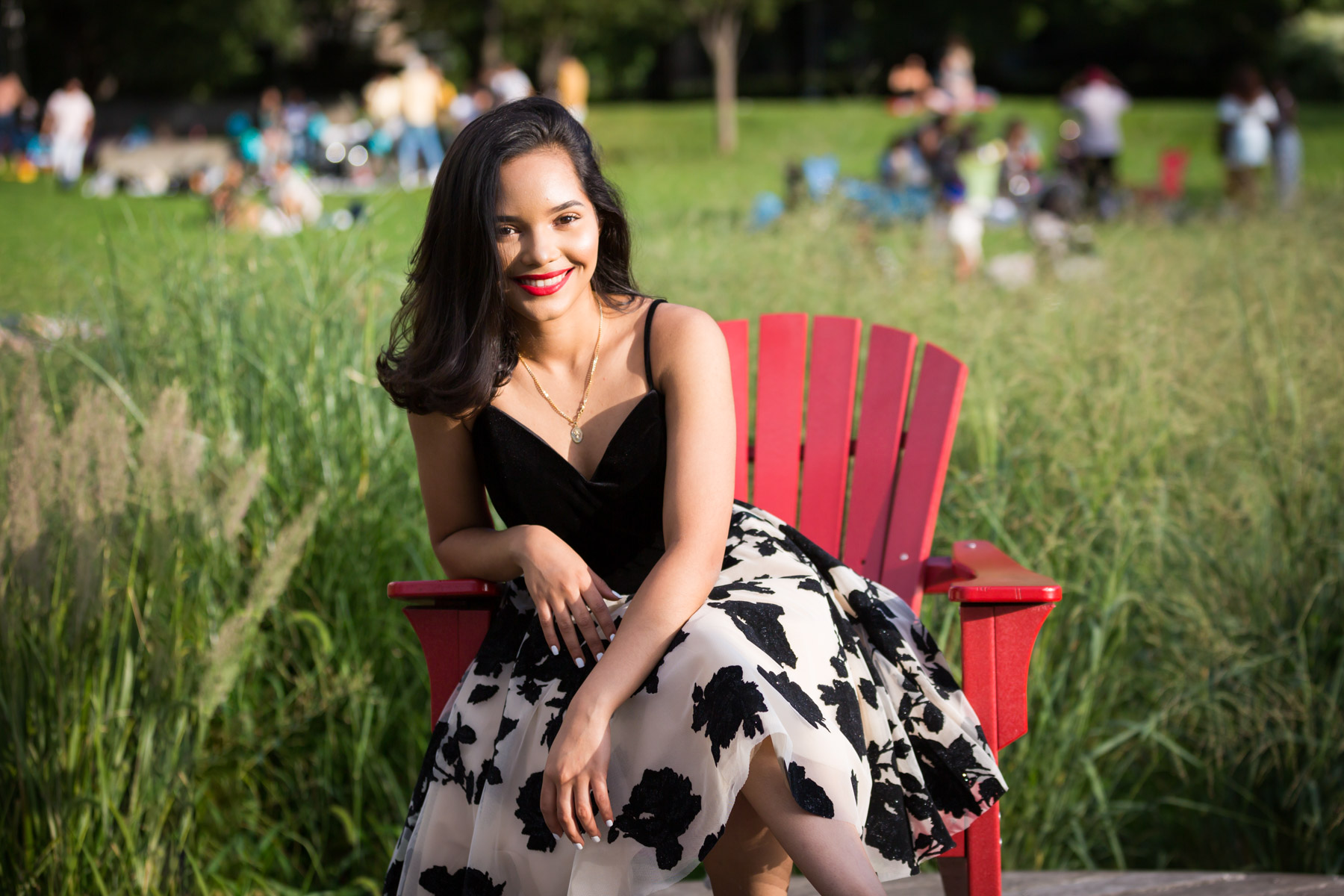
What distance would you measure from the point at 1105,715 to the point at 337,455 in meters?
1.81

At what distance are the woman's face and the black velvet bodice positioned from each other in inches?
7.1

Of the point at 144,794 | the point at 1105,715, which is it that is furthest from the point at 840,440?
the point at 144,794

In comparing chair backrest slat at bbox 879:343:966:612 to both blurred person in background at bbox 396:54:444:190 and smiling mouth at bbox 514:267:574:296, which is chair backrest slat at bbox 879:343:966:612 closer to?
smiling mouth at bbox 514:267:574:296

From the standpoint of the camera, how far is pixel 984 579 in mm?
1895

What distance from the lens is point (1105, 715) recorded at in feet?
8.09

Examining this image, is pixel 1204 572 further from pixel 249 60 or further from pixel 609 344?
pixel 249 60

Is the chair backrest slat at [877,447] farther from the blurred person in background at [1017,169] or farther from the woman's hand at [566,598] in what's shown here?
the blurred person in background at [1017,169]

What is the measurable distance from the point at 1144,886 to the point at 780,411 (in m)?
1.15

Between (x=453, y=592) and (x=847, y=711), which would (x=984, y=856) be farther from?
(x=453, y=592)

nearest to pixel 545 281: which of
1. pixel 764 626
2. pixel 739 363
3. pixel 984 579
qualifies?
pixel 764 626

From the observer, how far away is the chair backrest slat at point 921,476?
2270 millimetres

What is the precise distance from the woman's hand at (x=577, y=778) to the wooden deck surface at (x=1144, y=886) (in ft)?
Answer: 2.26

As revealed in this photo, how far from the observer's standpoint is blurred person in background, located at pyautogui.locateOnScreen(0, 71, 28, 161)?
19061 millimetres

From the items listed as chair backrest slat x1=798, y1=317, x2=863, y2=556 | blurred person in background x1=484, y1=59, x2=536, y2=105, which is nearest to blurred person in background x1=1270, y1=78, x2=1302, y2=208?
blurred person in background x1=484, y1=59, x2=536, y2=105
